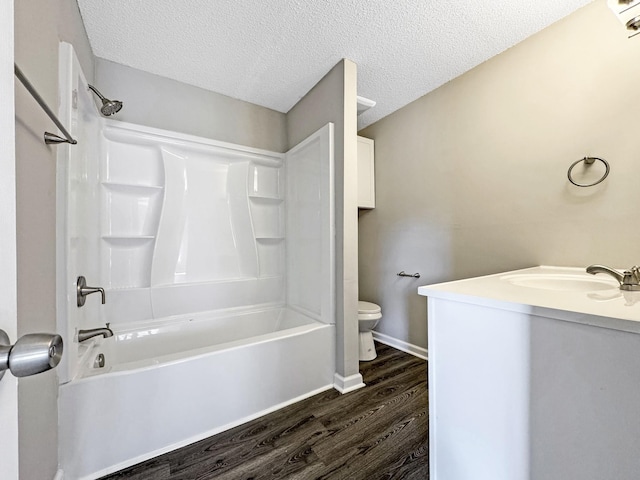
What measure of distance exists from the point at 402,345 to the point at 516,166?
1.77m

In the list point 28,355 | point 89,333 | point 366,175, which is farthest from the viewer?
point 366,175

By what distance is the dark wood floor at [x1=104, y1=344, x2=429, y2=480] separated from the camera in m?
1.16

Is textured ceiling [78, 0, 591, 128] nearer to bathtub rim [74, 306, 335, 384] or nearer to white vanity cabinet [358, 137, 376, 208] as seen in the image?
white vanity cabinet [358, 137, 376, 208]

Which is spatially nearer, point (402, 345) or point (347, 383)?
point (347, 383)

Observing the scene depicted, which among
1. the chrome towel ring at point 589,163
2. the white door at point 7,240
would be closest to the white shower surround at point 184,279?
the white door at point 7,240

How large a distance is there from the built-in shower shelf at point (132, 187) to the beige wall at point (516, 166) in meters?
2.11

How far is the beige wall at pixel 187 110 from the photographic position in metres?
1.90

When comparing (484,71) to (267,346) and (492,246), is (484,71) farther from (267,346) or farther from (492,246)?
(267,346)

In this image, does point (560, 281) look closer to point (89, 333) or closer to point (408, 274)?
point (408, 274)

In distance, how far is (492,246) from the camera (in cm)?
183

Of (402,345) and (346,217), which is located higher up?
(346,217)

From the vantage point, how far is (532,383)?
0.71 meters

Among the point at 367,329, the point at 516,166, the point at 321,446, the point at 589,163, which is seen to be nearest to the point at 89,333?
the point at 321,446

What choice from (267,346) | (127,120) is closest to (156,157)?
(127,120)
